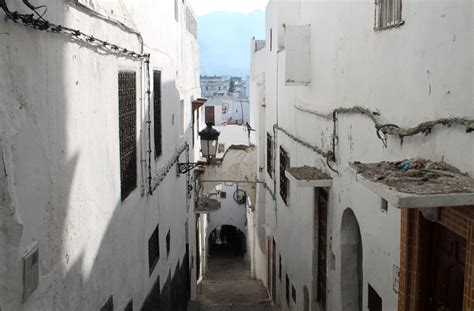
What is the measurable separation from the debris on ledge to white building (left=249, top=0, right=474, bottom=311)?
14 mm

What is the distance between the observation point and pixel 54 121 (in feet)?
13.5

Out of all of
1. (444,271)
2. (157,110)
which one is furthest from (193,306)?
(444,271)

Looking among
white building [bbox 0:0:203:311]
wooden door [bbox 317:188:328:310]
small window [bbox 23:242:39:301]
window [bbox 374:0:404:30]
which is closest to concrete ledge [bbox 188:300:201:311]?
white building [bbox 0:0:203:311]

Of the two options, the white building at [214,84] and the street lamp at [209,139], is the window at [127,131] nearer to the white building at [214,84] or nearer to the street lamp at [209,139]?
the street lamp at [209,139]

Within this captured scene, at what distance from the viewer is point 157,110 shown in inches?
365

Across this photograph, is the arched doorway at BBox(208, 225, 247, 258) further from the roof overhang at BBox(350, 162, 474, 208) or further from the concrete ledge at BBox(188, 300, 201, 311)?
the roof overhang at BBox(350, 162, 474, 208)

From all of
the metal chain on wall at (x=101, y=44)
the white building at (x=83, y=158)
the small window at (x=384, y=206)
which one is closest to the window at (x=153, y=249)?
the white building at (x=83, y=158)

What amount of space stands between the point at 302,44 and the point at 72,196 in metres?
5.46

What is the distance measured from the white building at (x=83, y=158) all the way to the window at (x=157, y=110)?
0.03 meters

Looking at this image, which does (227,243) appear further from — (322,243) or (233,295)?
(322,243)

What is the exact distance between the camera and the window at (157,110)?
8938 mm

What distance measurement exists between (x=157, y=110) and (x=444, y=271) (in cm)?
595

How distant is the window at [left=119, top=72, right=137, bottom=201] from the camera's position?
6.47 metres

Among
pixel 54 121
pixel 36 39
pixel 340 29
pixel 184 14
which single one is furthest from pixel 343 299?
pixel 184 14
